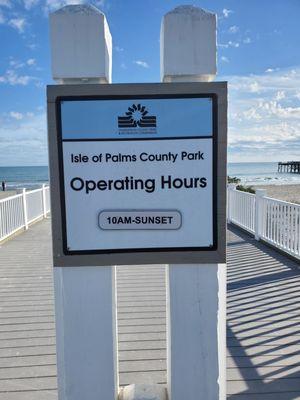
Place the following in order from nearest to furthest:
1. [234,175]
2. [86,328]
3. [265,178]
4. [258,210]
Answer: [86,328]
[258,210]
[265,178]
[234,175]

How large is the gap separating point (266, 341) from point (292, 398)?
782 mm

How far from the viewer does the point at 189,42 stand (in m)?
1.35

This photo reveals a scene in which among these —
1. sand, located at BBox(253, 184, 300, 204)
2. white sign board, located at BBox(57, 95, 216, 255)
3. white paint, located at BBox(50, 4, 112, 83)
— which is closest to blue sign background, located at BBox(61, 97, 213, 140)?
white sign board, located at BBox(57, 95, 216, 255)

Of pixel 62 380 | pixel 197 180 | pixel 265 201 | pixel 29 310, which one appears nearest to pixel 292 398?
pixel 62 380

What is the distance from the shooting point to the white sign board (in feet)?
4.52

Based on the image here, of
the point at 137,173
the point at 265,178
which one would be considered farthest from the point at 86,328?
the point at 265,178

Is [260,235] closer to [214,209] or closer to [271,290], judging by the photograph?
[271,290]

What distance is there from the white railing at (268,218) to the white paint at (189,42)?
191 inches

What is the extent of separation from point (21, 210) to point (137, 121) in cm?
857

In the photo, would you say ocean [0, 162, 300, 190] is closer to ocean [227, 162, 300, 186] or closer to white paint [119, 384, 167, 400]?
ocean [227, 162, 300, 186]

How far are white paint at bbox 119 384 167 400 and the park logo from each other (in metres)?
1.18

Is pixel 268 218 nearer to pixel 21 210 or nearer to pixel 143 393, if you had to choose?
pixel 143 393

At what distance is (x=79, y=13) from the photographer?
52.6 inches

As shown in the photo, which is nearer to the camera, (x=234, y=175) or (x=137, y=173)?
(x=137, y=173)
